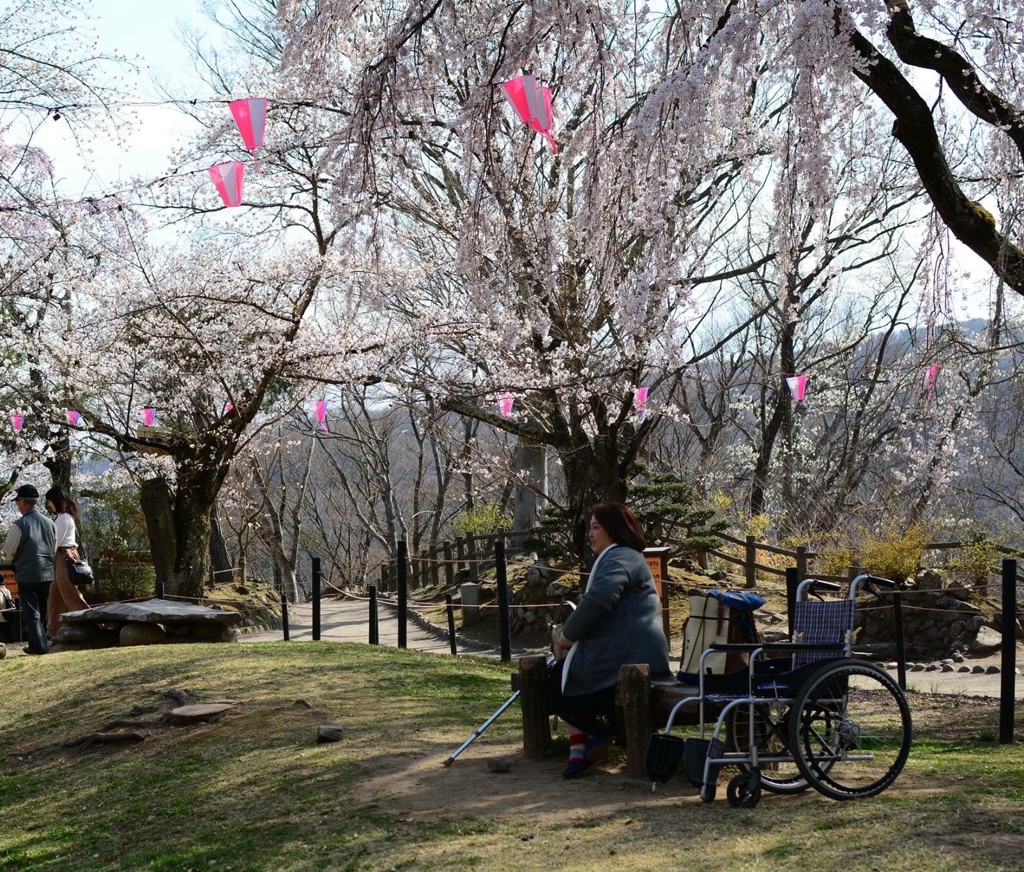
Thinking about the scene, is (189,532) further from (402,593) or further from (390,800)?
(390,800)

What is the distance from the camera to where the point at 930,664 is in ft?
39.4

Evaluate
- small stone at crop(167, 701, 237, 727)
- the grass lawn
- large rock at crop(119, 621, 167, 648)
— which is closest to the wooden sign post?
the grass lawn

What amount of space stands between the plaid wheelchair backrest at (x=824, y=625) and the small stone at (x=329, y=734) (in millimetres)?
2472

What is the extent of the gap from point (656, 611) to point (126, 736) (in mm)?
3355

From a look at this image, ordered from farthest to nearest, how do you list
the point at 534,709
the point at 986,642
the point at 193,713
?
1. the point at 986,642
2. the point at 193,713
3. the point at 534,709

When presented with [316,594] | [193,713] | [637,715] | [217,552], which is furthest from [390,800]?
[217,552]

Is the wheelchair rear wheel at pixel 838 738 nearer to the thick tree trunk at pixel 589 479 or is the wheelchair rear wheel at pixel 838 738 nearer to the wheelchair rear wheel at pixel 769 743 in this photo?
the wheelchair rear wheel at pixel 769 743

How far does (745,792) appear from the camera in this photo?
13.4ft

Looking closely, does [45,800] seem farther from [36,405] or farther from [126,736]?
[36,405]

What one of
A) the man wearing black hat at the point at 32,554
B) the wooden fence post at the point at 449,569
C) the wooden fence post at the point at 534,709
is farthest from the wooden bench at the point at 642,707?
the wooden fence post at the point at 449,569

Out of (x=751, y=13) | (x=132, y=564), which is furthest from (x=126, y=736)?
(x=132, y=564)

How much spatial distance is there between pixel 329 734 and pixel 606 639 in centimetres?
167

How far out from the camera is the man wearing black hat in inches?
412

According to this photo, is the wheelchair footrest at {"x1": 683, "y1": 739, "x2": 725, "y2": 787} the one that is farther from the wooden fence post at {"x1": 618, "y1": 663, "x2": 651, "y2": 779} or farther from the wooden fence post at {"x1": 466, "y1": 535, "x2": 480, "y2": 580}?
the wooden fence post at {"x1": 466, "y1": 535, "x2": 480, "y2": 580}
